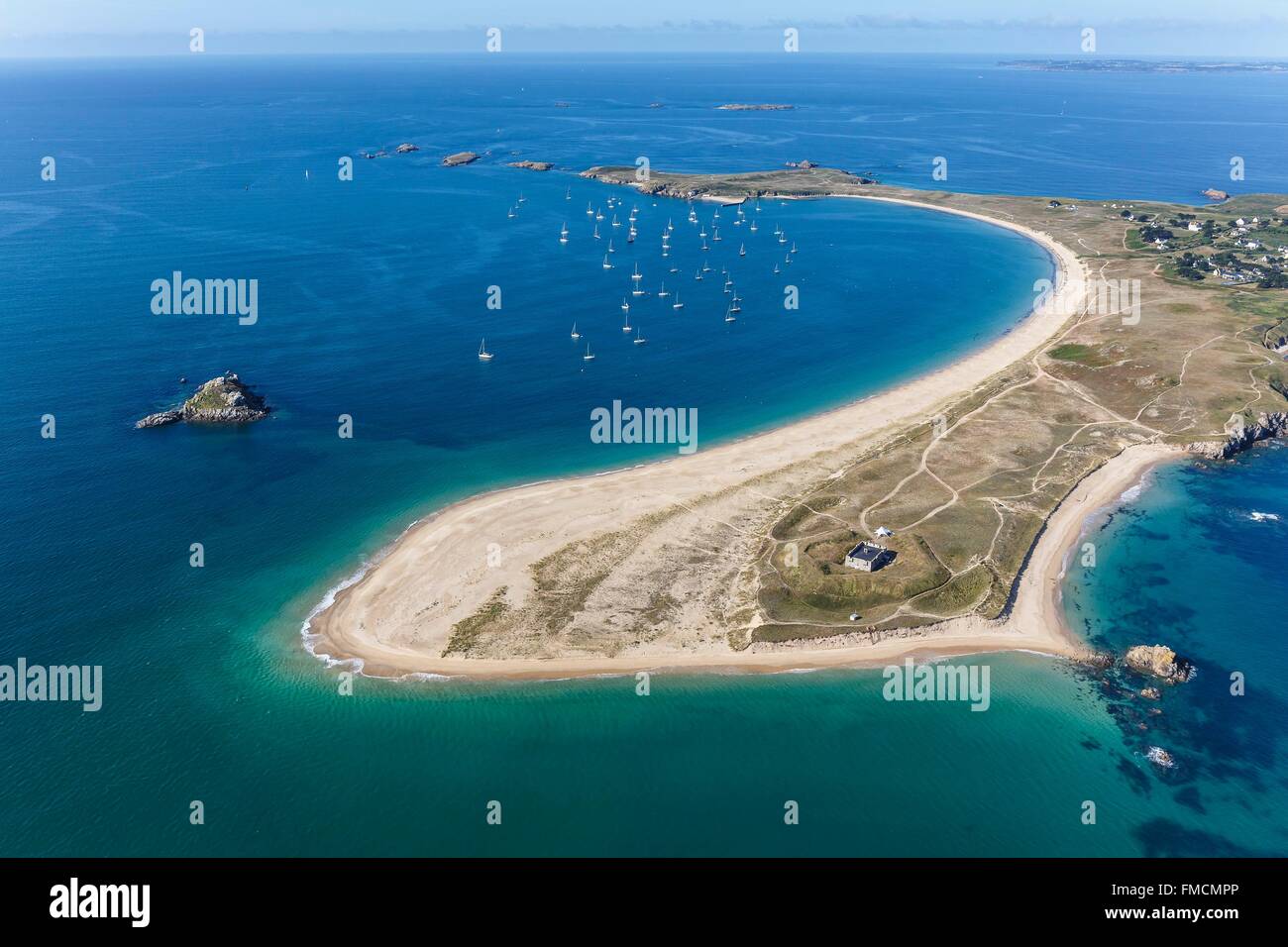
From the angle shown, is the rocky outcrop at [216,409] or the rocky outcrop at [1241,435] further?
the rocky outcrop at [216,409]

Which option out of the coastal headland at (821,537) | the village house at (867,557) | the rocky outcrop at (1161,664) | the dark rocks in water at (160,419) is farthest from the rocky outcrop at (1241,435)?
the dark rocks in water at (160,419)

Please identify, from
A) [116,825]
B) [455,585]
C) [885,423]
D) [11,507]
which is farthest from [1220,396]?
[11,507]

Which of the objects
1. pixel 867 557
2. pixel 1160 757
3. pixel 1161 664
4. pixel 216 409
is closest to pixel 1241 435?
pixel 1161 664

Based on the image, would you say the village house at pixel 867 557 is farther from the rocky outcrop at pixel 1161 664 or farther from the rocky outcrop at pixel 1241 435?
the rocky outcrop at pixel 1241 435

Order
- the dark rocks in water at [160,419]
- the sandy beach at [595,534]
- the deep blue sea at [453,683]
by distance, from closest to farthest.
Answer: the deep blue sea at [453,683], the sandy beach at [595,534], the dark rocks in water at [160,419]

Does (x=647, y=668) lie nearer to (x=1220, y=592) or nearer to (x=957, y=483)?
(x=957, y=483)

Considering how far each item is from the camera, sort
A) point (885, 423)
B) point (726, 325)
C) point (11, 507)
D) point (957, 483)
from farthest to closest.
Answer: point (726, 325)
point (885, 423)
point (957, 483)
point (11, 507)

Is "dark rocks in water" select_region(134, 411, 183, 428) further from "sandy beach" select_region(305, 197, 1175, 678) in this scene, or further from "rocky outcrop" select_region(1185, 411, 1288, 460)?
"rocky outcrop" select_region(1185, 411, 1288, 460)
